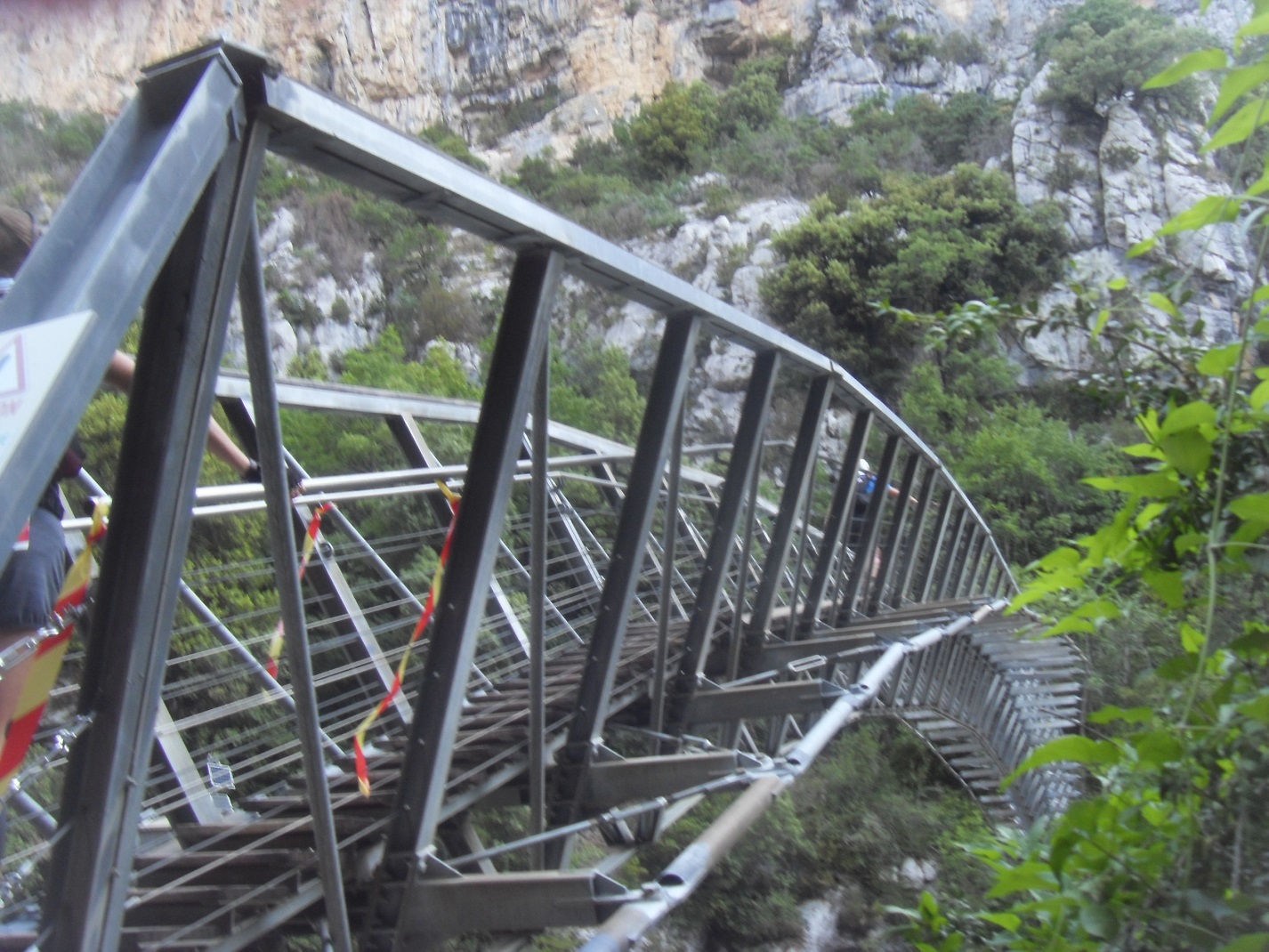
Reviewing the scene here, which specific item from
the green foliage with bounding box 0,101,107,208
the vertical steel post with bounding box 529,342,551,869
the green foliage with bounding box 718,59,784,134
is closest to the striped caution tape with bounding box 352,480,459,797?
the vertical steel post with bounding box 529,342,551,869

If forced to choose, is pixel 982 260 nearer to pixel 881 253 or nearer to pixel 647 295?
pixel 881 253

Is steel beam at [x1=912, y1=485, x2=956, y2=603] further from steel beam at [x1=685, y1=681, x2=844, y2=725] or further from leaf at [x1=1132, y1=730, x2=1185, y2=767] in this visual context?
leaf at [x1=1132, y1=730, x2=1185, y2=767]

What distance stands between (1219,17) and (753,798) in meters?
31.8

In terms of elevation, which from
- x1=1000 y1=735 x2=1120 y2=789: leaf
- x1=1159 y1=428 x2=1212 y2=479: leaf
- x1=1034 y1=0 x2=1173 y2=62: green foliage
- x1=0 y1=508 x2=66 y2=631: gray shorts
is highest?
x1=1034 y1=0 x2=1173 y2=62: green foliage

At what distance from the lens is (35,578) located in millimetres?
1741

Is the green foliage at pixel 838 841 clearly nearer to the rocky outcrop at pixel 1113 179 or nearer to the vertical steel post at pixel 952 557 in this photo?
the vertical steel post at pixel 952 557

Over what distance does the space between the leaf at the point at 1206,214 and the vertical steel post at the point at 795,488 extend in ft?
7.58

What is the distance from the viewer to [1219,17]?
1073 inches

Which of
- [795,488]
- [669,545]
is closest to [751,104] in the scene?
[795,488]

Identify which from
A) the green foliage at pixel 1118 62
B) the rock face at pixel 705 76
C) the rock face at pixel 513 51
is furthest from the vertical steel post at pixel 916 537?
the rock face at pixel 513 51

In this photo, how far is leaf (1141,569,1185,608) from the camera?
1266 millimetres

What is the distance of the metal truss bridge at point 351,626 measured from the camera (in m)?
1.20

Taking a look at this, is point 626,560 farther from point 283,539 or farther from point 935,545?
point 935,545

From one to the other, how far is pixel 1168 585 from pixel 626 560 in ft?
4.70
